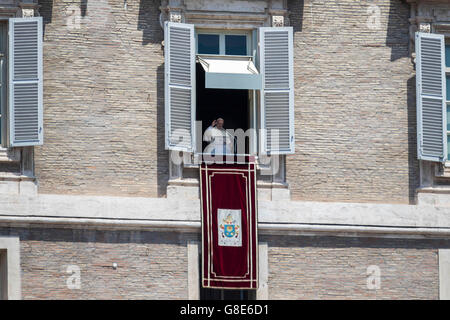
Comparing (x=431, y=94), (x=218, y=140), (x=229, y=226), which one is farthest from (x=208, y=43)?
(x=431, y=94)

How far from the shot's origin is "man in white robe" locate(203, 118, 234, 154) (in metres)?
29.8

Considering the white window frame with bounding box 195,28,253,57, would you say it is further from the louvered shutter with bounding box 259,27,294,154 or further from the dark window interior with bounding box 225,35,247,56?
the louvered shutter with bounding box 259,27,294,154

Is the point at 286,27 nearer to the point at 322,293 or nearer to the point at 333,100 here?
the point at 333,100

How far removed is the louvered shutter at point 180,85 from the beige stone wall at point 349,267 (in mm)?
2312

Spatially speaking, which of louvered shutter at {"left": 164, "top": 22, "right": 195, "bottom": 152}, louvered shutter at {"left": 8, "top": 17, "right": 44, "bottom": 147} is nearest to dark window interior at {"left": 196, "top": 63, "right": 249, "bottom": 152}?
louvered shutter at {"left": 164, "top": 22, "right": 195, "bottom": 152}

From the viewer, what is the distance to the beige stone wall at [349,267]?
96.4 feet

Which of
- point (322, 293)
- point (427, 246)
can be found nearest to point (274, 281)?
point (322, 293)

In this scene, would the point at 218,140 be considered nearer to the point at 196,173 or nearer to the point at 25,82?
the point at 196,173

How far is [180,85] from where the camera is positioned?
2964 centimetres

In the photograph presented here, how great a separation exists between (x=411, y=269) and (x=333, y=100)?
3191 mm

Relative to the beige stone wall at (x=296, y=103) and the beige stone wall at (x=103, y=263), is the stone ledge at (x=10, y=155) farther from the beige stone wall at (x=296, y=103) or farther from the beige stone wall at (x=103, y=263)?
the beige stone wall at (x=103, y=263)

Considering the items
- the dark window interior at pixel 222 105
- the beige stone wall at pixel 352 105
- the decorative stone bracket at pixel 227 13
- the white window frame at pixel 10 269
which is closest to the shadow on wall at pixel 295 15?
the beige stone wall at pixel 352 105

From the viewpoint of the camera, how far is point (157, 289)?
94.9ft

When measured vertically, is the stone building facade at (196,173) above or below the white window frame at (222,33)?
below
